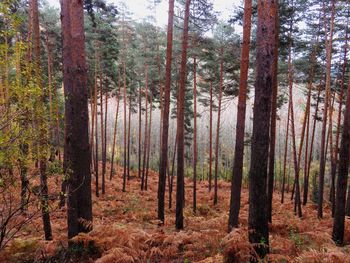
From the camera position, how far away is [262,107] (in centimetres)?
550

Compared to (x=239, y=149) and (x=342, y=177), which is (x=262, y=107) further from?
(x=342, y=177)

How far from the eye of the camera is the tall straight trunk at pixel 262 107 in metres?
5.46

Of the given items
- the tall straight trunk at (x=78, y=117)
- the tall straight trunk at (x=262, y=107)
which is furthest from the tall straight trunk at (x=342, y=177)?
the tall straight trunk at (x=78, y=117)

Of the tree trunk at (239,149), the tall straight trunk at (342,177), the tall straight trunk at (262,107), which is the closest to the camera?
the tall straight trunk at (262,107)

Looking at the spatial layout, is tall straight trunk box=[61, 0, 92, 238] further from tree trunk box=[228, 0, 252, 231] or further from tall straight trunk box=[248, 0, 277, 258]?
tree trunk box=[228, 0, 252, 231]

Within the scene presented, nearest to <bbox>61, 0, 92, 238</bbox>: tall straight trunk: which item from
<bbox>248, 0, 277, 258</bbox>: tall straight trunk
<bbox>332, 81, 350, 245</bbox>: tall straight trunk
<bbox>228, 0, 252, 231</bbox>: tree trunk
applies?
<bbox>248, 0, 277, 258</bbox>: tall straight trunk

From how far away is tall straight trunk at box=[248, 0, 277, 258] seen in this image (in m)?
5.46

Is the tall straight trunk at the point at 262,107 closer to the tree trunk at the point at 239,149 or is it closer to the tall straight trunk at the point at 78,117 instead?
the tall straight trunk at the point at 78,117

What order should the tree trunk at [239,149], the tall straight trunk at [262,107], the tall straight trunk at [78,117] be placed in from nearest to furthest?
the tall straight trunk at [262,107]
the tall straight trunk at [78,117]
the tree trunk at [239,149]

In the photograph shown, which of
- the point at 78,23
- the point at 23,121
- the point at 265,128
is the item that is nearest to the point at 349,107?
the point at 265,128

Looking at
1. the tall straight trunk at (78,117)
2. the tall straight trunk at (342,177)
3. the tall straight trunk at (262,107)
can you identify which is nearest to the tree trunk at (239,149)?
the tall straight trunk at (342,177)

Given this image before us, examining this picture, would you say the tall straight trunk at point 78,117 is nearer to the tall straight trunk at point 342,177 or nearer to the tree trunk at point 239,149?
the tree trunk at point 239,149

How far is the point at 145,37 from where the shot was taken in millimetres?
23891

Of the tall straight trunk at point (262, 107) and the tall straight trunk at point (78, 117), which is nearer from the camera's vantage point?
the tall straight trunk at point (262, 107)
